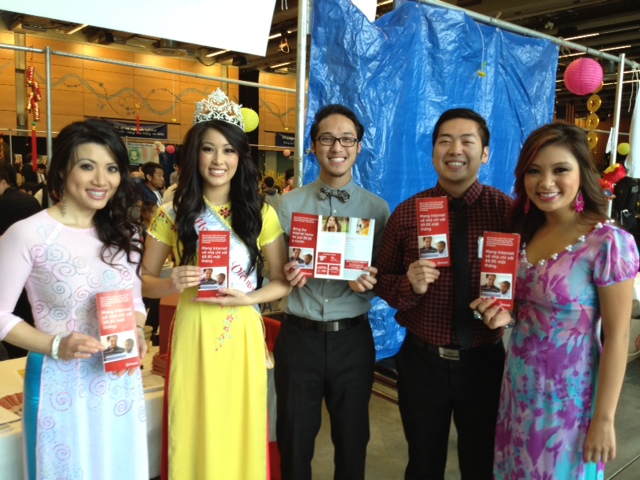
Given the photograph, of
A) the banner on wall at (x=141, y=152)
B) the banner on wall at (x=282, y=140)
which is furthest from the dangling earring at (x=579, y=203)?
the banner on wall at (x=282, y=140)

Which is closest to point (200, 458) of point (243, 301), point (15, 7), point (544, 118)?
point (243, 301)

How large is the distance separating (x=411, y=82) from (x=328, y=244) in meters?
2.34

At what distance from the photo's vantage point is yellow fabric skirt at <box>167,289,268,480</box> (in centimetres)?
199

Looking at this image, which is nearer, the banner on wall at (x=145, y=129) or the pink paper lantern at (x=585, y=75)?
the pink paper lantern at (x=585, y=75)

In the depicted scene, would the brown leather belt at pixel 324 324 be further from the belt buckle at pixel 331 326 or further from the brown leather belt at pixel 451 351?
the brown leather belt at pixel 451 351

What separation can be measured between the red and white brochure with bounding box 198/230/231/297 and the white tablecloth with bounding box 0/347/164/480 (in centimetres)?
61

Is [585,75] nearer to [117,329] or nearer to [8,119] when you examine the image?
[117,329]

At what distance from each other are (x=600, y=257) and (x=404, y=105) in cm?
255

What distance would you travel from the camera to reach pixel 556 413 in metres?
1.73

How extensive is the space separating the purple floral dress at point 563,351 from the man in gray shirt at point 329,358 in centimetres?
68

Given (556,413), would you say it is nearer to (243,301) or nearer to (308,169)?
(243,301)

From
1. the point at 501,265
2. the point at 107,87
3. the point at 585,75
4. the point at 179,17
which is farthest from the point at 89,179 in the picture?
the point at 107,87

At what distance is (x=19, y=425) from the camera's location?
189 cm

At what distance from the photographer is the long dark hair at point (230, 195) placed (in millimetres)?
1997
